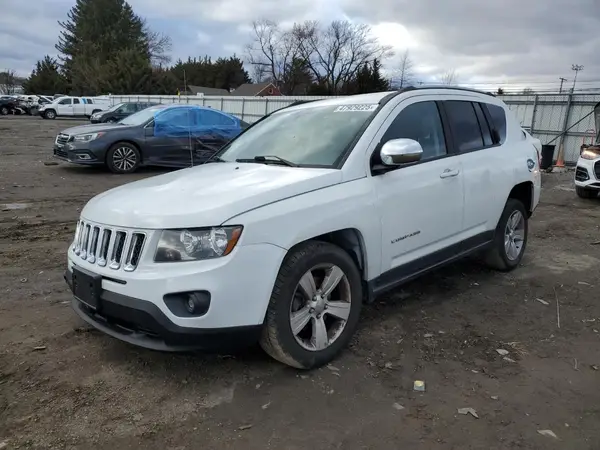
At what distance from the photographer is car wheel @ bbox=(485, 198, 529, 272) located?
507cm

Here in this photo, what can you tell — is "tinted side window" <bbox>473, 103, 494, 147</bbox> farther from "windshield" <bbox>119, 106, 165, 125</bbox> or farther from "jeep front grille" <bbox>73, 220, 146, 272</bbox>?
"windshield" <bbox>119, 106, 165, 125</bbox>

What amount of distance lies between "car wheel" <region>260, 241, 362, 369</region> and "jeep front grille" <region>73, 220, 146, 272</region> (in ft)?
2.68

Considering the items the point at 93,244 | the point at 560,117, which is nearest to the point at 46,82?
the point at 560,117

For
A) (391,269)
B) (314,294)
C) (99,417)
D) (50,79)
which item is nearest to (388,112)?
(391,269)

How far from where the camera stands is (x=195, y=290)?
2707mm

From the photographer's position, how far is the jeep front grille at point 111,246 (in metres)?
2.85

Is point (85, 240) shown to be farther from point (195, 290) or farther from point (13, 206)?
point (13, 206)

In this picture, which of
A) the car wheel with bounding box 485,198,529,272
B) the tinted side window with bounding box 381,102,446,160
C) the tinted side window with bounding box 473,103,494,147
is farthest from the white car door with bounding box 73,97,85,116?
the tinted side window with bounding box 381,102,446,160

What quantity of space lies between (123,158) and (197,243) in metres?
9.68

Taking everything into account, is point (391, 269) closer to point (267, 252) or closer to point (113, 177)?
point (267, 252)

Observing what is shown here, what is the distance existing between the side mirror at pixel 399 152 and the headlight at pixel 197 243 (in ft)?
4.14

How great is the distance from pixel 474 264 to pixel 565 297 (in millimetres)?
1067

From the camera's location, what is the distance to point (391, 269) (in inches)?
147

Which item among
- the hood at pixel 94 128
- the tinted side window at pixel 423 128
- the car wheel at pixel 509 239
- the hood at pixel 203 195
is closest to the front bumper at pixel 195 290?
the hood at pixel 203 195
